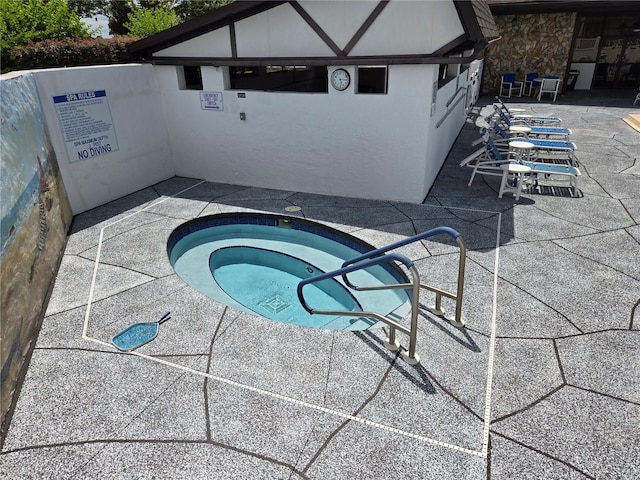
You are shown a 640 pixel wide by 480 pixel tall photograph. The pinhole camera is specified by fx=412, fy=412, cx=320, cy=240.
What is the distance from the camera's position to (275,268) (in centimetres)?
823

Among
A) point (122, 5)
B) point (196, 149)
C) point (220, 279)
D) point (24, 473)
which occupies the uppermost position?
point (122, 5)

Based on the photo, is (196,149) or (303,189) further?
(196,149)

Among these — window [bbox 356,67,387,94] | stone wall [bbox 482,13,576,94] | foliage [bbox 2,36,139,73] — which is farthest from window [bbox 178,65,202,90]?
stone wall [bbox 482,13,576,94]

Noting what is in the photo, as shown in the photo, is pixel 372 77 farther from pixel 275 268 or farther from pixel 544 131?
pixel 275 268

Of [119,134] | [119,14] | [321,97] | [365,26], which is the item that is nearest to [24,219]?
[119,134]

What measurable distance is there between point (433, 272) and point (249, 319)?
2886 mm

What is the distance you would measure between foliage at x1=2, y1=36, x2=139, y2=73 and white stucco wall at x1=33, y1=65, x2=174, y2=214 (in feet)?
6.05

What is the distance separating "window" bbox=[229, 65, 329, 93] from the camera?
43.6 ft

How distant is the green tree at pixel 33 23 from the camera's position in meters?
10.4

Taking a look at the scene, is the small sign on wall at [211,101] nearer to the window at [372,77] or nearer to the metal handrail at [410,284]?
the metal handrail at [410,284]

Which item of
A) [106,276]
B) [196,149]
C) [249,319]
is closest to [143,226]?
[106,276]

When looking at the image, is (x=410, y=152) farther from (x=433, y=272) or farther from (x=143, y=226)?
(x=143, y=226)

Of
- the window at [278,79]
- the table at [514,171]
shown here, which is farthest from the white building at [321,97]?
the window at [278,79]

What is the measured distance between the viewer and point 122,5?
21.1m
